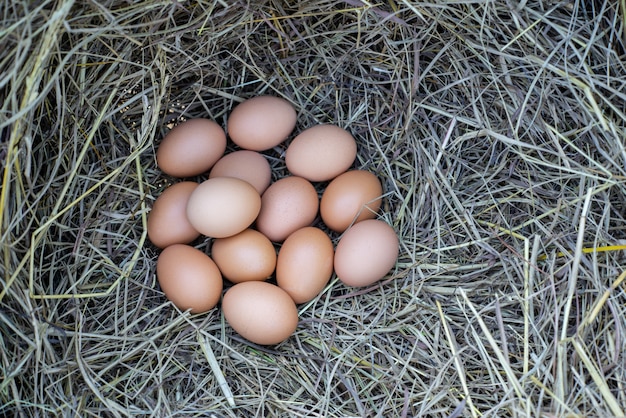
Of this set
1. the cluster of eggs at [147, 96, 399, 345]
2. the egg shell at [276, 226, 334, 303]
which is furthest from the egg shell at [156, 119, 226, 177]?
the egg shell at [276, 226, 334, 303]

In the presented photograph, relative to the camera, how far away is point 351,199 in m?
1.60

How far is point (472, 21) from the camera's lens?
1.52m

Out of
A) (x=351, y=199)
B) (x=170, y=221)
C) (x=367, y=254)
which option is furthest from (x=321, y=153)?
(x=170, y=221)

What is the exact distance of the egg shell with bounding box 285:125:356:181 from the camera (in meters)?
1.63

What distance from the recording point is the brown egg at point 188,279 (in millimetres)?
1484

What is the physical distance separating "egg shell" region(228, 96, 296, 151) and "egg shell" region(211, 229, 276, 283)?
0.27 m

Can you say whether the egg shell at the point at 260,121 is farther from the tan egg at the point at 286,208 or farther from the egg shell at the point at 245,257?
the egg shell at the point at 245,257

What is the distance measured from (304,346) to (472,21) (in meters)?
0.90

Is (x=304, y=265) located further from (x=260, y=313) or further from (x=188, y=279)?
(x=188, y=279)

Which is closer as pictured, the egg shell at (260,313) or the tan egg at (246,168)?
the egg shell at (260,313)

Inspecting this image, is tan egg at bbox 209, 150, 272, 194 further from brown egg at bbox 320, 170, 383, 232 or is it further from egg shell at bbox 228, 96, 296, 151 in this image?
brown egg at bbox 320, 170, 383, 232

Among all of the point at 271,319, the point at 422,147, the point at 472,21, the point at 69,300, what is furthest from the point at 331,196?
the point at 69,300

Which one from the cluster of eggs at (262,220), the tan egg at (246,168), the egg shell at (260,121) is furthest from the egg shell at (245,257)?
the egg shell at (260,121)

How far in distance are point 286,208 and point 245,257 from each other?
0.17m
